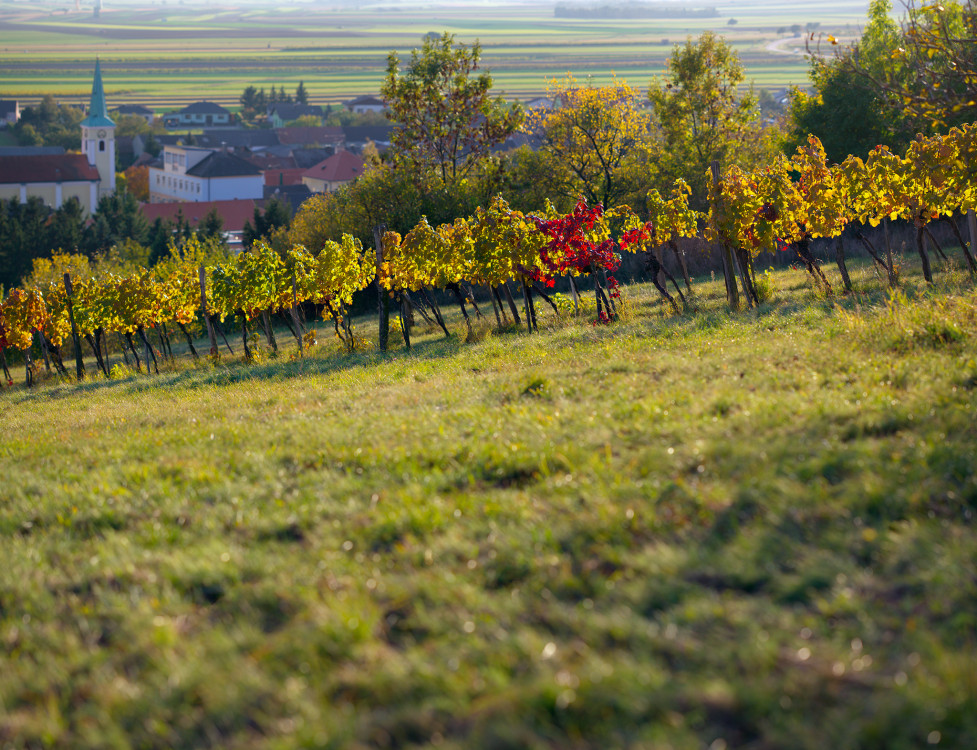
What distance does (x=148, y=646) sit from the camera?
13.4ft

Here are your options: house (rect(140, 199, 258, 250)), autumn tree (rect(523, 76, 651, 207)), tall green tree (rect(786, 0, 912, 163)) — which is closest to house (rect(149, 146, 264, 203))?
house (rect(140, 199, 258, 250))

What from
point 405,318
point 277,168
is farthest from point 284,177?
point 405,318

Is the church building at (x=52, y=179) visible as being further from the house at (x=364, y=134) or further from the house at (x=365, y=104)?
the house at (x=365, y=104)

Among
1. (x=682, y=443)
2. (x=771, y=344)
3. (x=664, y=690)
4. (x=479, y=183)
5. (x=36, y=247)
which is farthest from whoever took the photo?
(x=36, y=247)

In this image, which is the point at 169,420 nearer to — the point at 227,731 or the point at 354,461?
the point at 354,461

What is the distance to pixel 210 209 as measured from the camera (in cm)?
9356

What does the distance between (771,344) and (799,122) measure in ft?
102

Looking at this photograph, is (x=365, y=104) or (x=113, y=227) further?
(x=365, y=104)

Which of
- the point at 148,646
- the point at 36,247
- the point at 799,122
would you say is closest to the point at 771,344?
the point at 148,646

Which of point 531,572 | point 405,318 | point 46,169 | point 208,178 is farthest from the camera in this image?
point 208,178

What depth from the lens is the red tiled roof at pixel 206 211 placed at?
3720 inches

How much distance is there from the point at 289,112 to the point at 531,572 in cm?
20419

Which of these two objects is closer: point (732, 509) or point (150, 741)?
point (150, 741)

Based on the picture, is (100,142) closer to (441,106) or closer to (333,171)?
(333,171)
